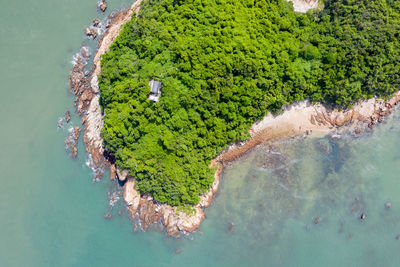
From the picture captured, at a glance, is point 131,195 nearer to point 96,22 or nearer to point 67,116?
point 67,116

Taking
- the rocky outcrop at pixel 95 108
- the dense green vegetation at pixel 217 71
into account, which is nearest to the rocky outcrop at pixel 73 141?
the rocky outcrop at pixel 95 108

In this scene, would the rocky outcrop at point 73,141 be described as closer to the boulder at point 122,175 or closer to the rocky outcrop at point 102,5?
the boulder at point 122,175

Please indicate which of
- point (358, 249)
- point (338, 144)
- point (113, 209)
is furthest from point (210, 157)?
point (358, 249)


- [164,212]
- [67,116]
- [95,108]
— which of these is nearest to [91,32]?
[95,108]

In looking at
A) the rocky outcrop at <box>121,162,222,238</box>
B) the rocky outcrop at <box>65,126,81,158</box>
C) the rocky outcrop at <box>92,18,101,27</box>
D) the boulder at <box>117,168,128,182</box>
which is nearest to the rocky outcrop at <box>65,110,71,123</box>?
the rocky outcrop at <box>65,126,81,158</box>

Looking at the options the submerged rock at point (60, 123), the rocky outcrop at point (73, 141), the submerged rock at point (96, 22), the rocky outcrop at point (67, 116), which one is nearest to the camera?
the rocky outcrop at point (73, 141)

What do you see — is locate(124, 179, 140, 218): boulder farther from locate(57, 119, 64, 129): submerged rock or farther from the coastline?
locate(57, 119, 64, 129): submerged rock

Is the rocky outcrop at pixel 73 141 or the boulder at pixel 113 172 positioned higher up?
the rocky outcrop at pixel 73 141
